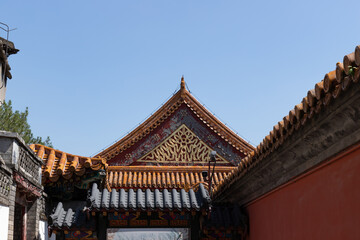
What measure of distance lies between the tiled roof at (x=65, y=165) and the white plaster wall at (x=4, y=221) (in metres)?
2.57

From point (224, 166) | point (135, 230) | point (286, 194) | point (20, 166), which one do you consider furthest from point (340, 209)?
point (224, 166)

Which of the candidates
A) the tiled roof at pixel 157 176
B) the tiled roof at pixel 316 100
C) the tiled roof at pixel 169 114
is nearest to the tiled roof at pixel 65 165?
the tiled roof at pixel 316 100

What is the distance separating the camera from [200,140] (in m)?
16.2

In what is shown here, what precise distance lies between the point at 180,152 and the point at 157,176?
1175 mm

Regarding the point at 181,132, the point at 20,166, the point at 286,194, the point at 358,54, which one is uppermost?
the point at 181,132

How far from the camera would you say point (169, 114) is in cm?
1639

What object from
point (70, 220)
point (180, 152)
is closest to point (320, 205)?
point (70, 220)

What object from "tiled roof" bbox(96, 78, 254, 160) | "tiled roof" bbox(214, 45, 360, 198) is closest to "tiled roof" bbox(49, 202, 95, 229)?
"tiled roof" bbox(214, 45, 360, 198)

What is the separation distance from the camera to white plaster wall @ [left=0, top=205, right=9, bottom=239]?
20.9 ft

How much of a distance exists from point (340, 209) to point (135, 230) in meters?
4.30

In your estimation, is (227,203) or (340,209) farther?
(227,203)

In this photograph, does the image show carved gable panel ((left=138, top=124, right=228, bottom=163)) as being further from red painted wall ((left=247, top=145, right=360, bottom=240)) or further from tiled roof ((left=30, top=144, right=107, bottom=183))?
red painted wall ((left=247, top=145, right=360, bottom=240))

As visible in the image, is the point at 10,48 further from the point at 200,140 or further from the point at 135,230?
the point at 135,230

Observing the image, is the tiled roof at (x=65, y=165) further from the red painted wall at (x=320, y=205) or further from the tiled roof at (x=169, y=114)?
the tiled roof at (x=169, y=114)
